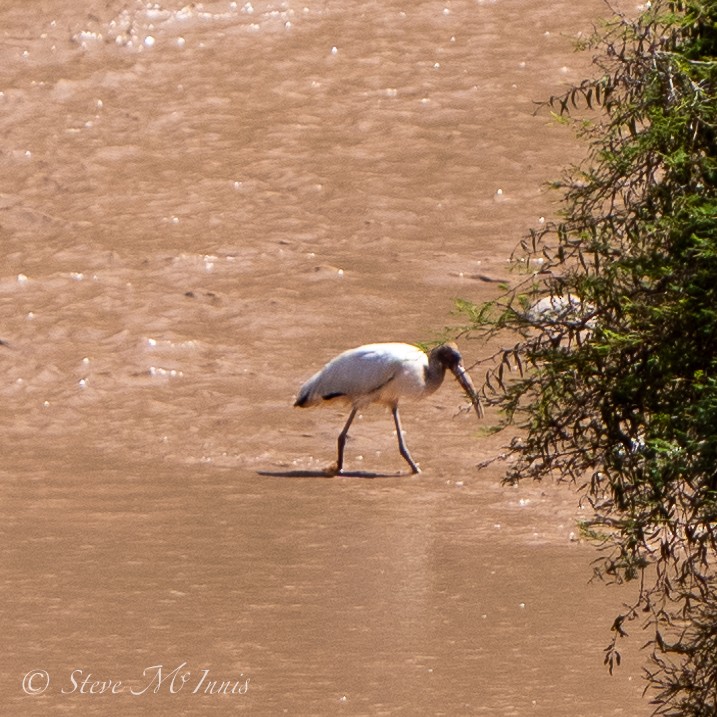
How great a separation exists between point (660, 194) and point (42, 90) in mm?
18270

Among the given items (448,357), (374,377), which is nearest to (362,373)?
(374,377)

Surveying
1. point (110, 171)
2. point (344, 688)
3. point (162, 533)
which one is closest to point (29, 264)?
point (110, 171)

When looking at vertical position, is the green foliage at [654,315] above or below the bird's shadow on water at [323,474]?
above

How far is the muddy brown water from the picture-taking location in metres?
8.01

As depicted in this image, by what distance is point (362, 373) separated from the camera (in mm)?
12820

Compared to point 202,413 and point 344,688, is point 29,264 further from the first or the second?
point 344,688

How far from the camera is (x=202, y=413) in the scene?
1426 centimetres

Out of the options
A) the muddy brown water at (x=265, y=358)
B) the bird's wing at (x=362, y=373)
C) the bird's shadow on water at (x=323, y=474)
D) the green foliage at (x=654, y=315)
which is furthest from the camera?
the bird's wing at (x=362, y=373)

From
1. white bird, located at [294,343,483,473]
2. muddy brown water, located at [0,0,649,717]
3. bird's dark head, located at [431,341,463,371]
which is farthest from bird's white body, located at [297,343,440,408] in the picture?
muddy brown water, located at [0,0,649,717]

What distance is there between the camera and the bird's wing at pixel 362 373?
1281 centimetres

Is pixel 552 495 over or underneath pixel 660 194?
underneath

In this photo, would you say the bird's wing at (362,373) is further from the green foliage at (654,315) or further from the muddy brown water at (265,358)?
the green foliage at (654,315)
